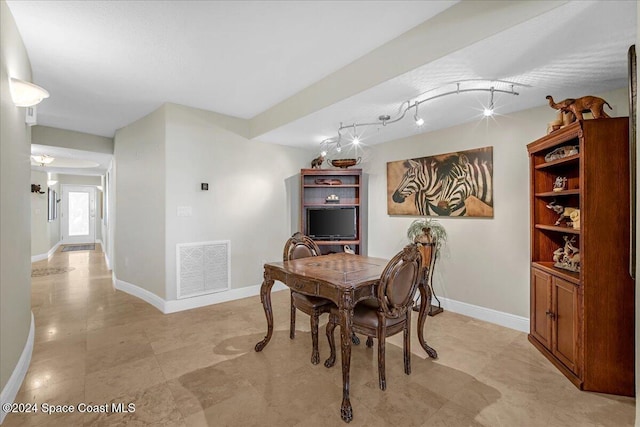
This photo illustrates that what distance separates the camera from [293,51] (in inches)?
98.0

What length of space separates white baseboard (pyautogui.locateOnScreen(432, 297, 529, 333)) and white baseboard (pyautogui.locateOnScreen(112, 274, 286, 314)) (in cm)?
253

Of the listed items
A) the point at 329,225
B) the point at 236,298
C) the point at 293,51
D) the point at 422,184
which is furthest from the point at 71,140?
the point at 422,184

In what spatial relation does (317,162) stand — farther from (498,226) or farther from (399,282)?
(399,282)

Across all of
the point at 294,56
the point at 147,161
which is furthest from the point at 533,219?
the point at 147,161

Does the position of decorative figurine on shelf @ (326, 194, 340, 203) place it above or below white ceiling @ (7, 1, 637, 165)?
below

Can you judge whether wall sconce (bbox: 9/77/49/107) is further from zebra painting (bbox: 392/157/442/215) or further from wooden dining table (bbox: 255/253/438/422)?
zebra painting (bbox: 392/157/442/215)

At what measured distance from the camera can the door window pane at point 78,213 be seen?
33.3 feet

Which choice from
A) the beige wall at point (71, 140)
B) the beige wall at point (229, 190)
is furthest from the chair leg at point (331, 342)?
the beige wall at point (71, 140)

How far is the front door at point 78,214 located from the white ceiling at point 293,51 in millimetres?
8422

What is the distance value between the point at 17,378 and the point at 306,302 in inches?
80.8

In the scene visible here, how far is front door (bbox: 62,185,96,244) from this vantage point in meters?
10.0

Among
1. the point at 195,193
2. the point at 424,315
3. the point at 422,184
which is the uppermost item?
the point at 422,184

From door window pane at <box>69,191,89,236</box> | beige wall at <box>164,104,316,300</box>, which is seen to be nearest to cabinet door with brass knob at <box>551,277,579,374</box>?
beige wall at <box>164,104,316,300</box>

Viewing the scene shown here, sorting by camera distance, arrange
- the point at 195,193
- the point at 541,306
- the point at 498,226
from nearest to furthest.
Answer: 1. the point at 541,306
2. the point at 498,226
3. the point at 195,193
